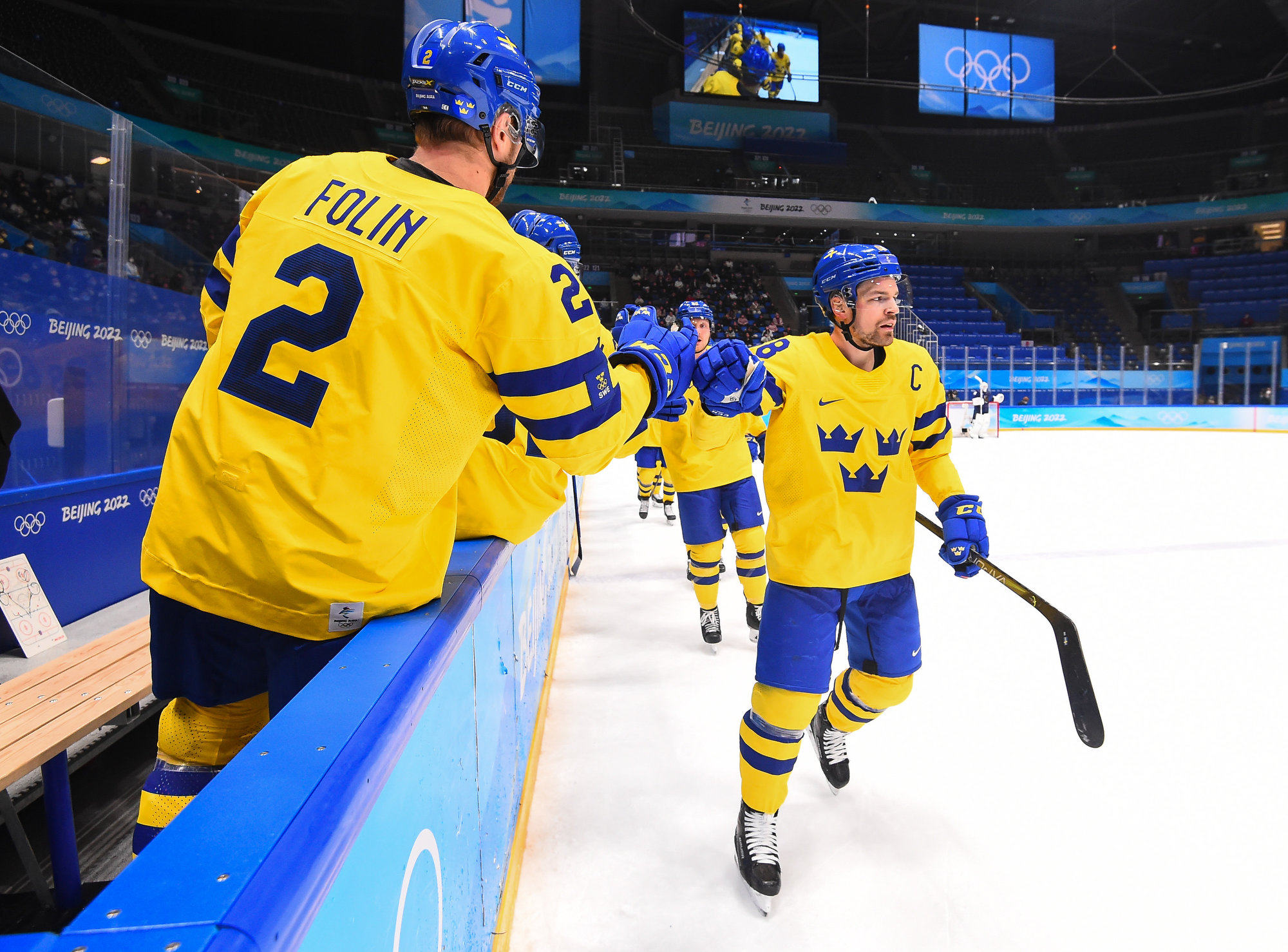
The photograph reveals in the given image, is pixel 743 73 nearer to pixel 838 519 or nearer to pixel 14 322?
pixel 14 322

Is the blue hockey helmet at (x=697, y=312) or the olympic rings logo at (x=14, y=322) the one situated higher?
the blue hockey helmet at (x=697, y=312)

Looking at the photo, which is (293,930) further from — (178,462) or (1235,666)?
(1235,666)

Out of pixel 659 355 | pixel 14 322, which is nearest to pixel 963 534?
pixel 659 355

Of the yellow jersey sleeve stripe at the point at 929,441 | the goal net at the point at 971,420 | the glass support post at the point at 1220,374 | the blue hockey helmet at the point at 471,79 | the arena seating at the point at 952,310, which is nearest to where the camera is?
the blue hockey helmet at the point at 471,79

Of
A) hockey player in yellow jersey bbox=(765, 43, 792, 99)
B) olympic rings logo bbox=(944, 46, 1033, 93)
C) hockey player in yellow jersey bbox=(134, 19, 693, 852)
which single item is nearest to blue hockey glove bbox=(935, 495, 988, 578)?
hockey player in yellow jersey bbox=(134, 19, 693, 852)

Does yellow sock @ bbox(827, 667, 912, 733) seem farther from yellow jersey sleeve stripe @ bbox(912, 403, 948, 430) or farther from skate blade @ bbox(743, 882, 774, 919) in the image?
yellow jersey sleeve stripe @ bbox(912, 403, 948, 430)

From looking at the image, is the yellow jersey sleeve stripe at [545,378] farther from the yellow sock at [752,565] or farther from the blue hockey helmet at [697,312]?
the blue hockey helmet at [697,312]

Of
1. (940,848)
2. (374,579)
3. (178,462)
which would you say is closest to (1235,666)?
(940,848)

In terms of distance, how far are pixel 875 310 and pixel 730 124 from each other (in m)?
26.8

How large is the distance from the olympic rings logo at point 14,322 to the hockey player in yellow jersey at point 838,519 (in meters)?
3.44

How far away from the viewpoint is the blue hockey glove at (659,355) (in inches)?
54.9

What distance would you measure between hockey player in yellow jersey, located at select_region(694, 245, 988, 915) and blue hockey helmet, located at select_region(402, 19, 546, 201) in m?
0.97

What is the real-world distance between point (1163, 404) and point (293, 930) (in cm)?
2285

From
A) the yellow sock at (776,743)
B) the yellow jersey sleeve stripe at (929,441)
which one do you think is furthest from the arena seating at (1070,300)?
the yellow sock at (776,743)
